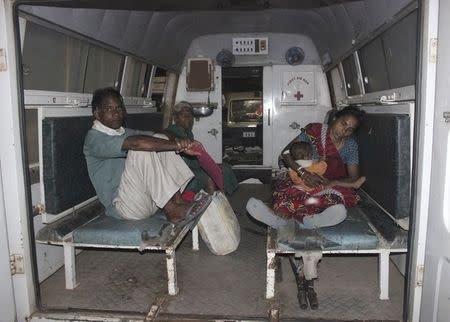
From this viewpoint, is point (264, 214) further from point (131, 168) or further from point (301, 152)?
point (131, 168)

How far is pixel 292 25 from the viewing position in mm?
6566

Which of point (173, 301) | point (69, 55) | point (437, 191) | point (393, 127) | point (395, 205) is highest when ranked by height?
point (69, 55)

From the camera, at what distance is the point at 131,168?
3.15 metres

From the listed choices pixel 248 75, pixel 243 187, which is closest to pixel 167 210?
pixel 243 187

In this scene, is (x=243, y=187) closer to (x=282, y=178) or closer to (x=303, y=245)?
(x=282, y=178)

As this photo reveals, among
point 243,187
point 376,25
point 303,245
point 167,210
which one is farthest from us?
point 243,187

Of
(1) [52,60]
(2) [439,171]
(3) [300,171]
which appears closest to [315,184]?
(3) [300,171]

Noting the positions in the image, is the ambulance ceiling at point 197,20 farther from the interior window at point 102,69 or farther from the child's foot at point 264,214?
the child's foot at point 264,214

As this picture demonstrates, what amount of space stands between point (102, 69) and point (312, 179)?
276 cm

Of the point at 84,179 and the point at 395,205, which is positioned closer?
the point at 395,205

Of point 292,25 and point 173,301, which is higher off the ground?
point 292,25

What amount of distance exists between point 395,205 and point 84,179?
2631 millimetres

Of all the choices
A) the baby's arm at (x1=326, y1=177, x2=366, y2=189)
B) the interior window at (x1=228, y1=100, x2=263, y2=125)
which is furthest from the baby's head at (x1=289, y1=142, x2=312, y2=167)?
the interior window at (x1=228, y1=100, x2=263, y2=125)

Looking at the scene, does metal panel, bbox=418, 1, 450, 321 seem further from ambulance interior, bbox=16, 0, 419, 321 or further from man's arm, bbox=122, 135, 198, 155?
man's arm, bbox=122, 135, 198, 155
